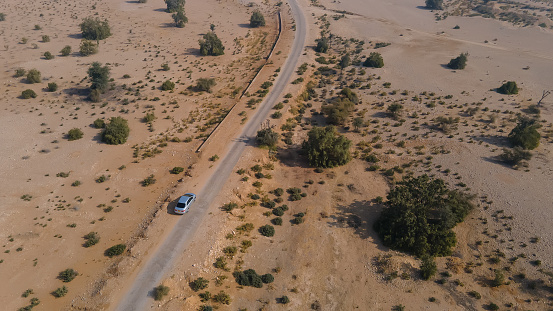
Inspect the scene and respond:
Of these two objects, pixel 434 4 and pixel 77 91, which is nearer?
pixel 77 91

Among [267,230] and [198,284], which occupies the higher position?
[267,230]

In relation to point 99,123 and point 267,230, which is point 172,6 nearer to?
point 99,123

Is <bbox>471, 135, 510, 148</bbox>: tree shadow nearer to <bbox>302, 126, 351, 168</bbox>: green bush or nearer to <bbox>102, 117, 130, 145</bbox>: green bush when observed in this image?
<bbox>302, 126, 351, 168</bbox>: green bush

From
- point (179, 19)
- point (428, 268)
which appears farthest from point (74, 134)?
point (179, 19)

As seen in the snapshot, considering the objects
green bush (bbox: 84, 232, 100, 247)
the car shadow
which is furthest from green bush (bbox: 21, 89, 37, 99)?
the car shadow

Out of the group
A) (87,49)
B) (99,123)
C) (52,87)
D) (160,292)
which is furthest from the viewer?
(87,49)

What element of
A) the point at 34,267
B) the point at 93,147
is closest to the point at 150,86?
the point at 93,147

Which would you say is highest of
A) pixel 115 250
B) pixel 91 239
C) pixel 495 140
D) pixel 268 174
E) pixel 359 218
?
pixel 495 140

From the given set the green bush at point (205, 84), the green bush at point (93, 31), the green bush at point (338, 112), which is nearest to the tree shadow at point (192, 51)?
the green bush at point (205, 84)
